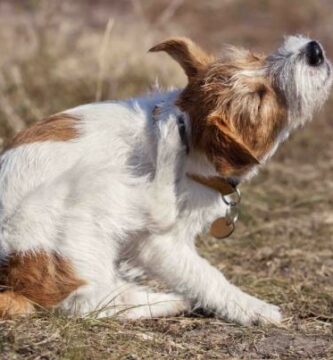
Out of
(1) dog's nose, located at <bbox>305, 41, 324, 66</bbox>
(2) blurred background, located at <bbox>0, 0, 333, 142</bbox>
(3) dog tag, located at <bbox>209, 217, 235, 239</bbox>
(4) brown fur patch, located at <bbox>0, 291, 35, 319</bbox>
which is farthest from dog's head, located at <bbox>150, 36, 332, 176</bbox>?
(2) blurred background, located at <bbox>0, 0, 333, 142</bbox>

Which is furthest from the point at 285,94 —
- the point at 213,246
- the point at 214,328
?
the point at 213,246

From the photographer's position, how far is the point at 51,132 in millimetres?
5246

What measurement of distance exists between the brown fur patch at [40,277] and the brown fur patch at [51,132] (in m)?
0.70

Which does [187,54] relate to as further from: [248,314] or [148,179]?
[248,314]

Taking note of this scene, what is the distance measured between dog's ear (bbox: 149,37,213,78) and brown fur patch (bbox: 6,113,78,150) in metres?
0.67

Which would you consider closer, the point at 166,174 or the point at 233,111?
the point at 233,111

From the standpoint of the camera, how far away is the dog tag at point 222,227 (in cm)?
559

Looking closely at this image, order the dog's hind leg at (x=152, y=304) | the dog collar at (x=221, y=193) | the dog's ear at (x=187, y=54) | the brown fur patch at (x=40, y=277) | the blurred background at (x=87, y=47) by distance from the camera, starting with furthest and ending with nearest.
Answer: the blurred background at (x=87, y=47)
the dog's hind leg at (x=152, y=304)
the dog's ear at (x=187, y=54)
the dog collar at (x=221, y=193)
the brown fur patch at (x=40, y=277)

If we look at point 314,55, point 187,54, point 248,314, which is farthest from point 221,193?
point 314,55

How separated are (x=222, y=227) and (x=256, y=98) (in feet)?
3.22

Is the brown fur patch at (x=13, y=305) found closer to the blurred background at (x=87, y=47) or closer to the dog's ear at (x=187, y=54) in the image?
the dog's ear at (x=187, y=54)

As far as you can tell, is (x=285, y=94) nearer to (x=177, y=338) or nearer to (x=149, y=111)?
(x=149, y=111)

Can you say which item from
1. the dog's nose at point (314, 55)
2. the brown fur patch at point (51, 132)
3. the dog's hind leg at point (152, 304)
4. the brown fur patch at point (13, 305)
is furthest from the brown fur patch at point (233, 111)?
the brown fur patch at point (13, 305)

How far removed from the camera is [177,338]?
5.03 meters
